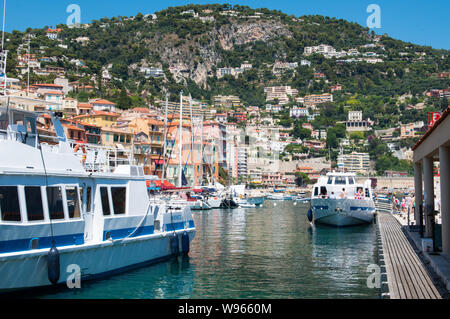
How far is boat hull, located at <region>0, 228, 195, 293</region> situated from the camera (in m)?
13.5

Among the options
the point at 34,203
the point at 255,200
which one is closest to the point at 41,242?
the point at 34,203

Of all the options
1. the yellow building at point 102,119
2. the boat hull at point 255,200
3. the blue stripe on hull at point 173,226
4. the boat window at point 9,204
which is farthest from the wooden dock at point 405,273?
the yellow building at point 102,119

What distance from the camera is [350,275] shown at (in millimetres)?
18812

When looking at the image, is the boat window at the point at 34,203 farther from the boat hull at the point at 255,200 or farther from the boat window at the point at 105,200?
the boat hull at the point at 255,200

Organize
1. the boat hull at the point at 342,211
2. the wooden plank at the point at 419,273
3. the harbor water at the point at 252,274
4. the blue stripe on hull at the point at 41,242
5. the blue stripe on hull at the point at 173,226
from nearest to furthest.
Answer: the wooden plank at the point at 419,273, the blue stripe on hull at the point at 41,242, the harbor water at the point at 252,274, the blue stripe on hull at the point at 173,226, the boat hull at the point at 342,211

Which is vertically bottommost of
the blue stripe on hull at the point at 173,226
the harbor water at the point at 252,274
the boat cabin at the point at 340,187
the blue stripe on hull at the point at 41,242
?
the harbor water at the point at 252,274

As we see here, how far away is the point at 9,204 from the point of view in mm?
13641

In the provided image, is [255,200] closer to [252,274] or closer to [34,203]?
[252,274]

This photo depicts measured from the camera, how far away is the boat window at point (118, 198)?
57.4 feet

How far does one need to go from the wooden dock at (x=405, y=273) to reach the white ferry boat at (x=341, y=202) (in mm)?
14473

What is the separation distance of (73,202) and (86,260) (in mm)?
1808
